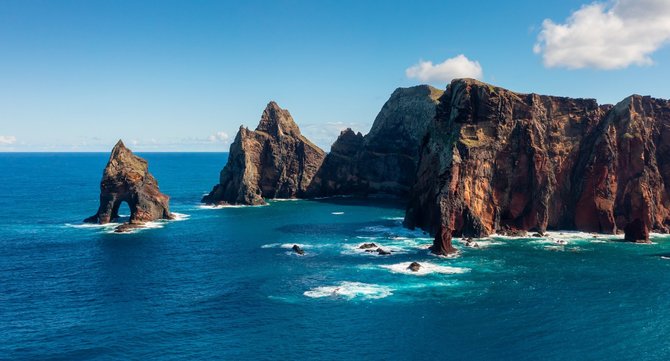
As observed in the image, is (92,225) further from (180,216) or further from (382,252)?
(382,252)

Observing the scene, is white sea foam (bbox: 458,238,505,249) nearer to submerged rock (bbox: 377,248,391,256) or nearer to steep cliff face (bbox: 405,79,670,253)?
steep cliff face (bbox: 405,79,670,253)

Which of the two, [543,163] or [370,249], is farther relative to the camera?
[543,163]

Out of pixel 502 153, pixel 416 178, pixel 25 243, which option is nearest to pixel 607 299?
pixel 502 153

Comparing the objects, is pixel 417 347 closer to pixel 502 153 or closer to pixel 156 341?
pixel 156 341

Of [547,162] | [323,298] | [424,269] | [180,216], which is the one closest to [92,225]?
[180,216]

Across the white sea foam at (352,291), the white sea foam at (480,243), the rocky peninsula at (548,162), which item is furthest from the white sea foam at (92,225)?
the white sea foam at (480,243)

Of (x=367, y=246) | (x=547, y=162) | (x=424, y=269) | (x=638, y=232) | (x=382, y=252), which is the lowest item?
(x=424, y=269)

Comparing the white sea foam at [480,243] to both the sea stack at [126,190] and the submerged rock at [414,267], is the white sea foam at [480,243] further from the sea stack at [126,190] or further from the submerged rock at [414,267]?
the sea stack at [126,190]
